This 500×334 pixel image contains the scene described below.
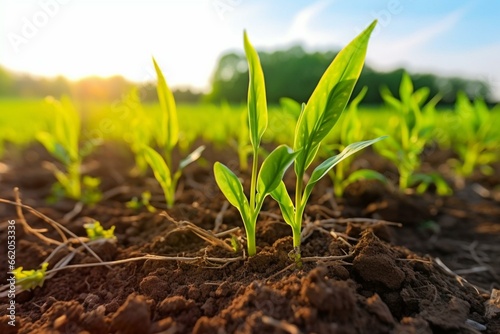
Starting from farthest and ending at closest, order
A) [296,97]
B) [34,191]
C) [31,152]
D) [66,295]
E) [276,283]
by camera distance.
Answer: [296,97] → [31,152] → [34,191] → [66,295] → [276,283]

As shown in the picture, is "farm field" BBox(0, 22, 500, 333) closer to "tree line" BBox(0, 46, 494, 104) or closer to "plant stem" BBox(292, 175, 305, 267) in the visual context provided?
"plant stem" BBox(292, 175, 305, 267)

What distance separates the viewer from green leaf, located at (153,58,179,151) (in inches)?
72.6

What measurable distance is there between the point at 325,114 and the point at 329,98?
0.05 m

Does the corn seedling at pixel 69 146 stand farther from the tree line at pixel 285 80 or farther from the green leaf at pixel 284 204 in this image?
the tree line at pixel 285 80

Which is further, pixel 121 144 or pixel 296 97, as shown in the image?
pixel 296 97

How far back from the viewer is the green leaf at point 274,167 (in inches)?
45.7

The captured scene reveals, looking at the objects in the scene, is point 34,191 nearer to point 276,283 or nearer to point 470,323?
point 276,283

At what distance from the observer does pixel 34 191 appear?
3381mm

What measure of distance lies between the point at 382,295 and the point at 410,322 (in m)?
0.17

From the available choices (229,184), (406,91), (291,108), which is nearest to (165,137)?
(291,108)

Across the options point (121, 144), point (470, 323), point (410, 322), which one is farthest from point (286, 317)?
point (121, 144)

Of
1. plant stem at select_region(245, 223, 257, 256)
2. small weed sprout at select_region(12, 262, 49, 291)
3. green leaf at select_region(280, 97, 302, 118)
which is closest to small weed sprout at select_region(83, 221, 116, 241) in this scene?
small weed sprout at select_region(12, 262, 49, 291)

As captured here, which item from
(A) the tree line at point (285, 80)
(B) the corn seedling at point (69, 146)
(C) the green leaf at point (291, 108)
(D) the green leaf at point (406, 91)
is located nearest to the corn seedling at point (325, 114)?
(C) the green leaf at point (291, 108)

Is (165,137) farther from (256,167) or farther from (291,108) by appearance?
(256,167)
